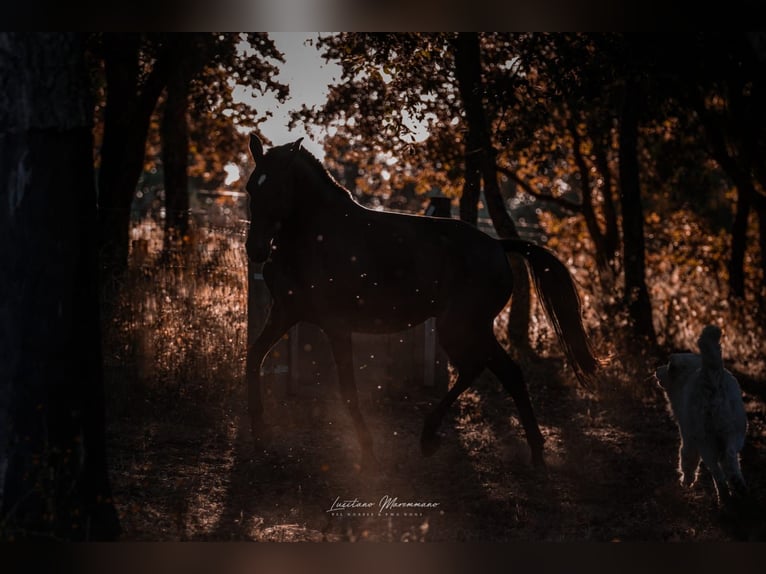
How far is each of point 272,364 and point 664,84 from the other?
24.2 feet

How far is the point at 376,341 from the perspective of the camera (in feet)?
28.5

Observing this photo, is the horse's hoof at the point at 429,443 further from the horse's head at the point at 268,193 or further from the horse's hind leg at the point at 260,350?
the horse's head at the point at 268,193

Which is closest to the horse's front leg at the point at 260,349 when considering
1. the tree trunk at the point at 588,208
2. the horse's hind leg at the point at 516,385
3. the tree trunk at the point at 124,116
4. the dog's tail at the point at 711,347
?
the horse's hind leg at the point at 516,385

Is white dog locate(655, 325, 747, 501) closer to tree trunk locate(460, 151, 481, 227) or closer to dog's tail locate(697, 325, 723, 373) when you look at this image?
dog's tail locate(697, 325, 723, 373)

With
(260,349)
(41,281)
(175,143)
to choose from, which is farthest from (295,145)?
(175,143)

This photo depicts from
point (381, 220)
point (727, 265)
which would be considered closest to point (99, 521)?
point (381, 220)

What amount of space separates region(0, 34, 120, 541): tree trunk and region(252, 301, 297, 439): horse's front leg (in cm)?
221

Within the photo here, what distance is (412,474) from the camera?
634cm

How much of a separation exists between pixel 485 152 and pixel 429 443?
16.4ft

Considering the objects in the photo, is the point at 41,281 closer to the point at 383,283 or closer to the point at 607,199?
the point at 383,283

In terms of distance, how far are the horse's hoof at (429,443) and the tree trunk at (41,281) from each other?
9.55 feet

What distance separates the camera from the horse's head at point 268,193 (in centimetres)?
614

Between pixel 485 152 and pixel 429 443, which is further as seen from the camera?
pixel 485 152
